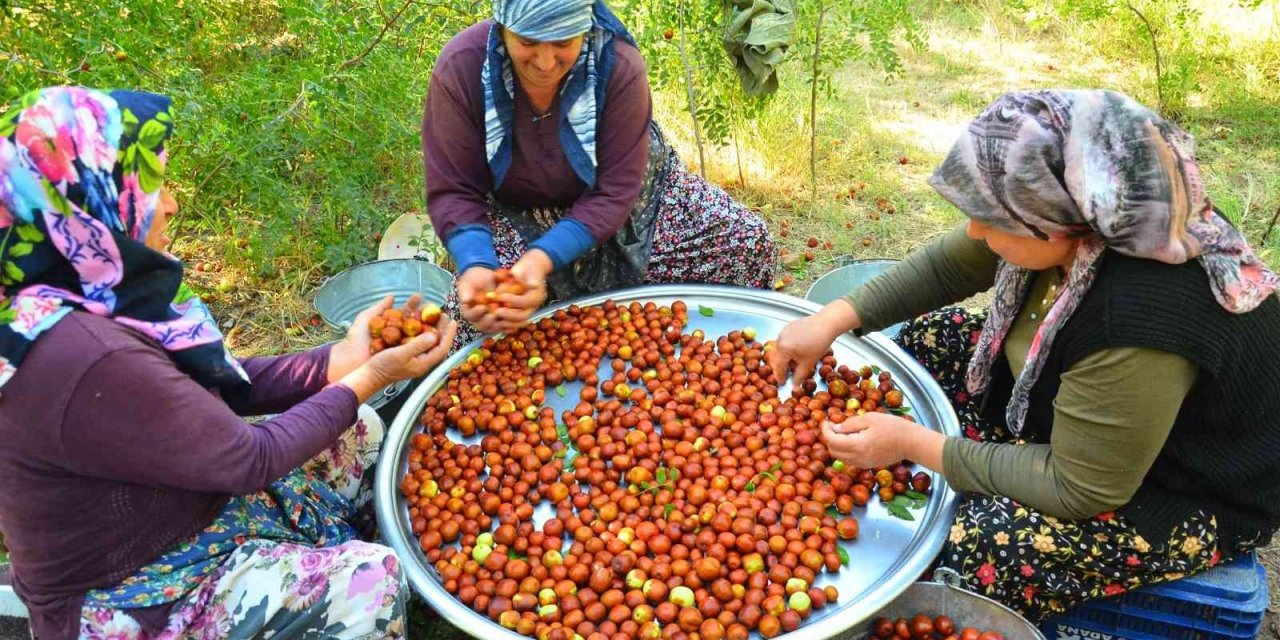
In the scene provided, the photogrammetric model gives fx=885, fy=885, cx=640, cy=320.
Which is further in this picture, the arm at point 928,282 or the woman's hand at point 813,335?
the woman's hand at point 813,335

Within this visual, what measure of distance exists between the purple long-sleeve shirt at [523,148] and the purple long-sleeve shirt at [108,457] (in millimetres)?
1206

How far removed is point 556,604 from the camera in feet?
6.98

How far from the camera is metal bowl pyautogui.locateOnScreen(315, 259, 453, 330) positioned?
3877 millimetres

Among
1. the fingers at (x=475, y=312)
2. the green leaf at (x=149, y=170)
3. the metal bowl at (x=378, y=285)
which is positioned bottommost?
the metal bowl at (x=378, y=285)

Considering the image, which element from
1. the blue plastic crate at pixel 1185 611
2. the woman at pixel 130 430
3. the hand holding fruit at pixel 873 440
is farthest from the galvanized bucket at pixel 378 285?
the blue plastic crate at pixel 1185 611

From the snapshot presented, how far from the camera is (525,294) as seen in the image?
2.88m

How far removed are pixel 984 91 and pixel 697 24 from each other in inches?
109

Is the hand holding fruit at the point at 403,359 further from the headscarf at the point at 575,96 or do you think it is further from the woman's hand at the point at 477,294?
the headscarf at the point at 575,96

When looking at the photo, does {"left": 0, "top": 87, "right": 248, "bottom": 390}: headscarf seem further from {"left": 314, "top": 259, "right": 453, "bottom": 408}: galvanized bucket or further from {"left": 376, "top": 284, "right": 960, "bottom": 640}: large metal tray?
{"left": 314, "top": 259, "right": 453, "bottom": 408}: galvanized bucket

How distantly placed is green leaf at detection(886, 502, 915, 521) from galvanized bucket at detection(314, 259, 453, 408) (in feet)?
7.23

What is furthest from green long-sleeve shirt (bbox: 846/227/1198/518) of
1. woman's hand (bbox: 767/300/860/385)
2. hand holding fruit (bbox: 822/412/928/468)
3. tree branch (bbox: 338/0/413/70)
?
tree branch (bbox: 338/0/413/70)

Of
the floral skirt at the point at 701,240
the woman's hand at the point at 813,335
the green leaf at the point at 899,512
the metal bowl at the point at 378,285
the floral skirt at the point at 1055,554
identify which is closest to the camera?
the floral skirt at the point at 1055,554

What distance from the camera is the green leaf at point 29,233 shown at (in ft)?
5.22

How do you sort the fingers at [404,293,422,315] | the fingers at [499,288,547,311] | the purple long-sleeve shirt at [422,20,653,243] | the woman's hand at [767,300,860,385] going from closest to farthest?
the fingers at [404,293,422,315], the woman's hand at [767,300,860,385], the fingers at [499,288,547,311], the purple long-sleeve shirt at [422,20,653,243]
